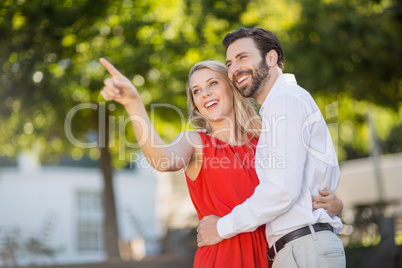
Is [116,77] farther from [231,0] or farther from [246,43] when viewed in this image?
[231,0]

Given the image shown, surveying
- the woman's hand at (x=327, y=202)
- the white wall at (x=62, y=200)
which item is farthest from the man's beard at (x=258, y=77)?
the white wall at (x=62, y=200)

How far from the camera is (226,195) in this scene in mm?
2770

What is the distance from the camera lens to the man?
7.80 feet

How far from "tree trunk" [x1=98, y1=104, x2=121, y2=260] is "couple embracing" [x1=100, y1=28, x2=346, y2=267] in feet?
26.8

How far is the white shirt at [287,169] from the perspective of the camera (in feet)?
7.77

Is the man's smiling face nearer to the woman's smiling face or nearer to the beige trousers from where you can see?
the woman's smiling face

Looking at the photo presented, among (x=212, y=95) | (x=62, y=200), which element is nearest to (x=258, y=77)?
(x=212, y=95)

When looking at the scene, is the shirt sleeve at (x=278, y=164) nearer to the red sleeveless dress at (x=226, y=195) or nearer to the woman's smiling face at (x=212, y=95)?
the red sleeveless dress at (x=226, y=195)

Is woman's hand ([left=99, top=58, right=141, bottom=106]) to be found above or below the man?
above

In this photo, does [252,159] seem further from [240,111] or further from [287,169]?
[287,169]

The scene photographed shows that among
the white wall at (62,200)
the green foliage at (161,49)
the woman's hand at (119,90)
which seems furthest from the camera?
the white wall at (62,200)

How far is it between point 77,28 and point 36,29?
632 mm

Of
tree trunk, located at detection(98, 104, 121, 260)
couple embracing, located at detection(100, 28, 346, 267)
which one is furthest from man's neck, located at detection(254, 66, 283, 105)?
tree trunk, located at detection(98, 104, 121, 260)

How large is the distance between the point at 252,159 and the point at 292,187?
603 millimetres
